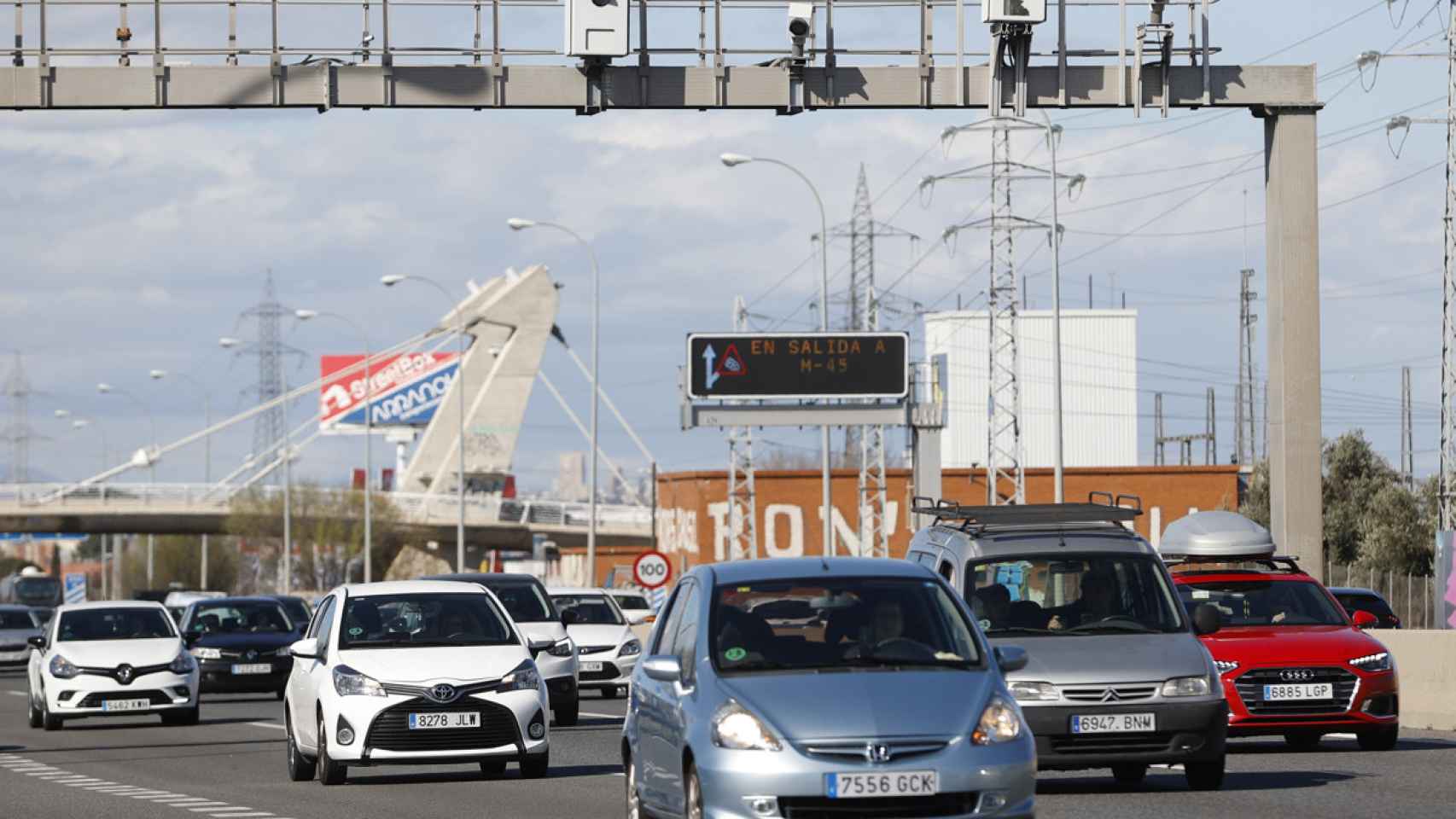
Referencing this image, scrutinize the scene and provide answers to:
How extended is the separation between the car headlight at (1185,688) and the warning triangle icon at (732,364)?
33350 millimetres

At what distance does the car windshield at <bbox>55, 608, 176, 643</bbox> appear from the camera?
29.3m

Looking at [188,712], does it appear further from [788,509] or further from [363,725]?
[788,509]

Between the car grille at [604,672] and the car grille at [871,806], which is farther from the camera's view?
the car grille at [604,672]

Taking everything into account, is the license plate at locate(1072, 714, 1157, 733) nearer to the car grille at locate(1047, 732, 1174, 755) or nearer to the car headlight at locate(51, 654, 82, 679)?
the car grille at locate(1047, 732, 1174, 755)

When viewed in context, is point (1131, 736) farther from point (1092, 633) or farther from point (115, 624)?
point (115, 624)

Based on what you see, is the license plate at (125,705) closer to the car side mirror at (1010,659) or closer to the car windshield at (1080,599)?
the car windshield at (1080,599)

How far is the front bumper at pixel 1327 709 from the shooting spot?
18.2m

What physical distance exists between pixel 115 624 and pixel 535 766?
43.5 feet

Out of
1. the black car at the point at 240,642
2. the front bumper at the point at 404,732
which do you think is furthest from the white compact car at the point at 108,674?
the front bumper at the point at 404,732

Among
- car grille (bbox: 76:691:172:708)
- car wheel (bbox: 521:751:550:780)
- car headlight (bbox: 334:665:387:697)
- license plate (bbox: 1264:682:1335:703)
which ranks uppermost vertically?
car headlight (bbox: 334:665:387:697)

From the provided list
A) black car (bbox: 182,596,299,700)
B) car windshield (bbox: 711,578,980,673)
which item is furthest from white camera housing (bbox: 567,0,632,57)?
car windshield (bbox: 711,578,980,673)

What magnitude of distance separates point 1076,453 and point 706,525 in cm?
2512

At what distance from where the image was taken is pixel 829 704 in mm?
10242

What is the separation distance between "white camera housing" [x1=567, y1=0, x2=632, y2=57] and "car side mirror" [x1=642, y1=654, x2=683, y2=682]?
15.7 m
